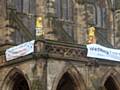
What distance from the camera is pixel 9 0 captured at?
33031mm

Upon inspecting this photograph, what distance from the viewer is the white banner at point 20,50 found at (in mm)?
27812

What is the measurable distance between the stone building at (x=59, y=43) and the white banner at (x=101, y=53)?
26cm

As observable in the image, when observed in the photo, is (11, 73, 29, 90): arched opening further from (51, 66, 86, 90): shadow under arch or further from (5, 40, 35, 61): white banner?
(51, 66, 86, 90): shadow under arch

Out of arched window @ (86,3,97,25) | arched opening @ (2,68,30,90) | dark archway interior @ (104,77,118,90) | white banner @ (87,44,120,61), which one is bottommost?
dark archway interior @ (104,77,118,90)

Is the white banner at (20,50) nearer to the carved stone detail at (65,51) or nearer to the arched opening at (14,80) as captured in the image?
the arched opening at (14,80)

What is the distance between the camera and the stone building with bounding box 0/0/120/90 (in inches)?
1084

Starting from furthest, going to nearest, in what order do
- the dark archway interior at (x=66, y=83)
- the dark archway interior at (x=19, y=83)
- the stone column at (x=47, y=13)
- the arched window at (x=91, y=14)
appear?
the arched window at (x=91, y=14), the stone column at (x=47, y=13), the dark archway interior at (x=19, y=83), the dark archway interior at (x=66, y=83)

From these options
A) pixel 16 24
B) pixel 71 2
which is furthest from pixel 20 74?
pixel 71 2

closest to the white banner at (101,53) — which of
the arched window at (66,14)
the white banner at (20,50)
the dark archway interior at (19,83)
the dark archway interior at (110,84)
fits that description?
the dark archway interior at (110,84)

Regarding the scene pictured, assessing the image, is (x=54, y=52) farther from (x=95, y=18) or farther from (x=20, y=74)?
(x=95, y=18)

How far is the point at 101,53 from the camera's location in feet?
97.5

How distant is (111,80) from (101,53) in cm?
251

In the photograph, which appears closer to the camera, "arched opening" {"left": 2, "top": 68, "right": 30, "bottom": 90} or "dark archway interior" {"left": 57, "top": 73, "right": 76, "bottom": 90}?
"arched opening" {"left": 2, "top": 68, "right": 30, "bottom": 90}

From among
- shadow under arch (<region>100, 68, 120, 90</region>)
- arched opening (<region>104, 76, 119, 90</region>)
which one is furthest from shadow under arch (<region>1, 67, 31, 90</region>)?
arched opening (<region>104, 76, 119, 90</region>)
